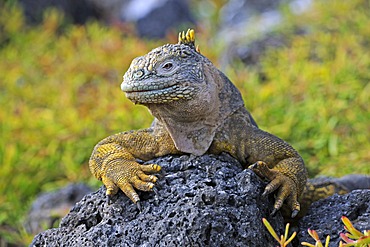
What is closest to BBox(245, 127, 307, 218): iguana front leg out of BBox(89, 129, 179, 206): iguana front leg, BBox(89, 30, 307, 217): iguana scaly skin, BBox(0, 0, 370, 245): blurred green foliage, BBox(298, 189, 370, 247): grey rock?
BBox(89, 30, 307, 217): iguana scaly skin

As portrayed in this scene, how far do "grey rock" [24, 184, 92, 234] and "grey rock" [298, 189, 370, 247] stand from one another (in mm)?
2761

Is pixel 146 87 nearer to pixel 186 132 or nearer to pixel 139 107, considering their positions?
pixel 186 132

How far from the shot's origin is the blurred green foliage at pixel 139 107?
23.8 feet

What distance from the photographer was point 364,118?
746 cm

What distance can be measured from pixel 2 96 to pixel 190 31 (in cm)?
610

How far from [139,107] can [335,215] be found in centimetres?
472

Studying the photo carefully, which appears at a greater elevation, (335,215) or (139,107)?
(335,215)

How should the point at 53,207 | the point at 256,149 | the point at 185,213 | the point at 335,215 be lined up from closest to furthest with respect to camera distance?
the point at 185,213 < the point at 335,215 < the point at 256,149 < the point at 53,207

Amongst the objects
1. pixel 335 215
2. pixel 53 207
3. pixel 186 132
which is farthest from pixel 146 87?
pixel 53 207

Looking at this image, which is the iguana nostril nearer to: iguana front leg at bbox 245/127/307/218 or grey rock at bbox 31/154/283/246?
grey rock at bbox 31/154/283/246

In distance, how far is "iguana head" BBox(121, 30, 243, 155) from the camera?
3498mm

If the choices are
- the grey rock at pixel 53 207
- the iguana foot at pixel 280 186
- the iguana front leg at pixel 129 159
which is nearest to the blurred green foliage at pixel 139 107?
the grey rock at pixel 53 207

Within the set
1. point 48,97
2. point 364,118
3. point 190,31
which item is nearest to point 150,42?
point 48,97

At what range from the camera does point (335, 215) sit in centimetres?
370
